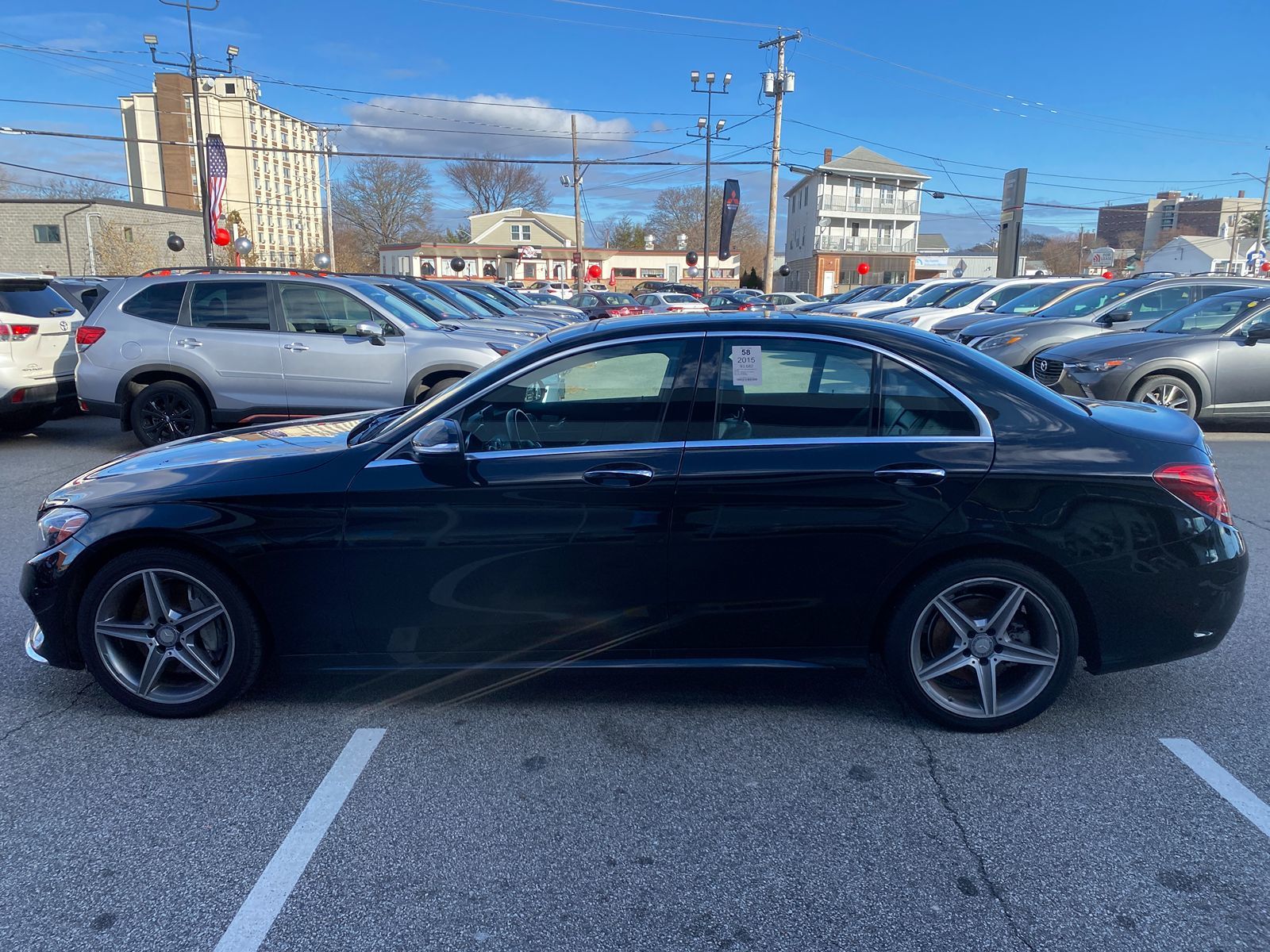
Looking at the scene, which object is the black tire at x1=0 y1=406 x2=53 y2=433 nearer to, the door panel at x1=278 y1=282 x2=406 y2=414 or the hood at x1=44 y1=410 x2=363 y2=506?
the door panel at x1=278 y1=282 x2=406 y2=414

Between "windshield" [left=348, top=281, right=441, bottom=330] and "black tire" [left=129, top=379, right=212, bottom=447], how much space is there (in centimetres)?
199

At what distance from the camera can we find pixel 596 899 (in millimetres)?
2639

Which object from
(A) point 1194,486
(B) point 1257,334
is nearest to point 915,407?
(A) point 1194,486

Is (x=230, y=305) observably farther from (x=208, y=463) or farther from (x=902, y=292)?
(x=902, y=292)

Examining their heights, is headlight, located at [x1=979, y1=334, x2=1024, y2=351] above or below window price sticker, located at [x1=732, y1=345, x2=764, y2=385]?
below

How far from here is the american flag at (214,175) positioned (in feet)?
86.8

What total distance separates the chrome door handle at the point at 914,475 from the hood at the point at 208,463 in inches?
85.4

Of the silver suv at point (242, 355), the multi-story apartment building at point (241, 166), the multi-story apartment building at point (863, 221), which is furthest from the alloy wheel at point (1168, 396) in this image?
the multi-story apartment building at point (241, 166)

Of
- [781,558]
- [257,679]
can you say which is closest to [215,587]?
[257,679]

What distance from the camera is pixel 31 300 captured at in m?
9.96

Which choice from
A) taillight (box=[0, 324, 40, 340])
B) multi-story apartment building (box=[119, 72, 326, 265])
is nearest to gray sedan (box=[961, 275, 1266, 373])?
taillight (box=[0, 324, 40, 340])

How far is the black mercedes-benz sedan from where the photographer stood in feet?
11.4

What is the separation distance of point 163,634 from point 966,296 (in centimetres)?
2042

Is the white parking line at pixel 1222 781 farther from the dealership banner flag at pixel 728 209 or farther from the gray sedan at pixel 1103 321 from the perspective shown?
the dealership banner flag at pixel 728 209
